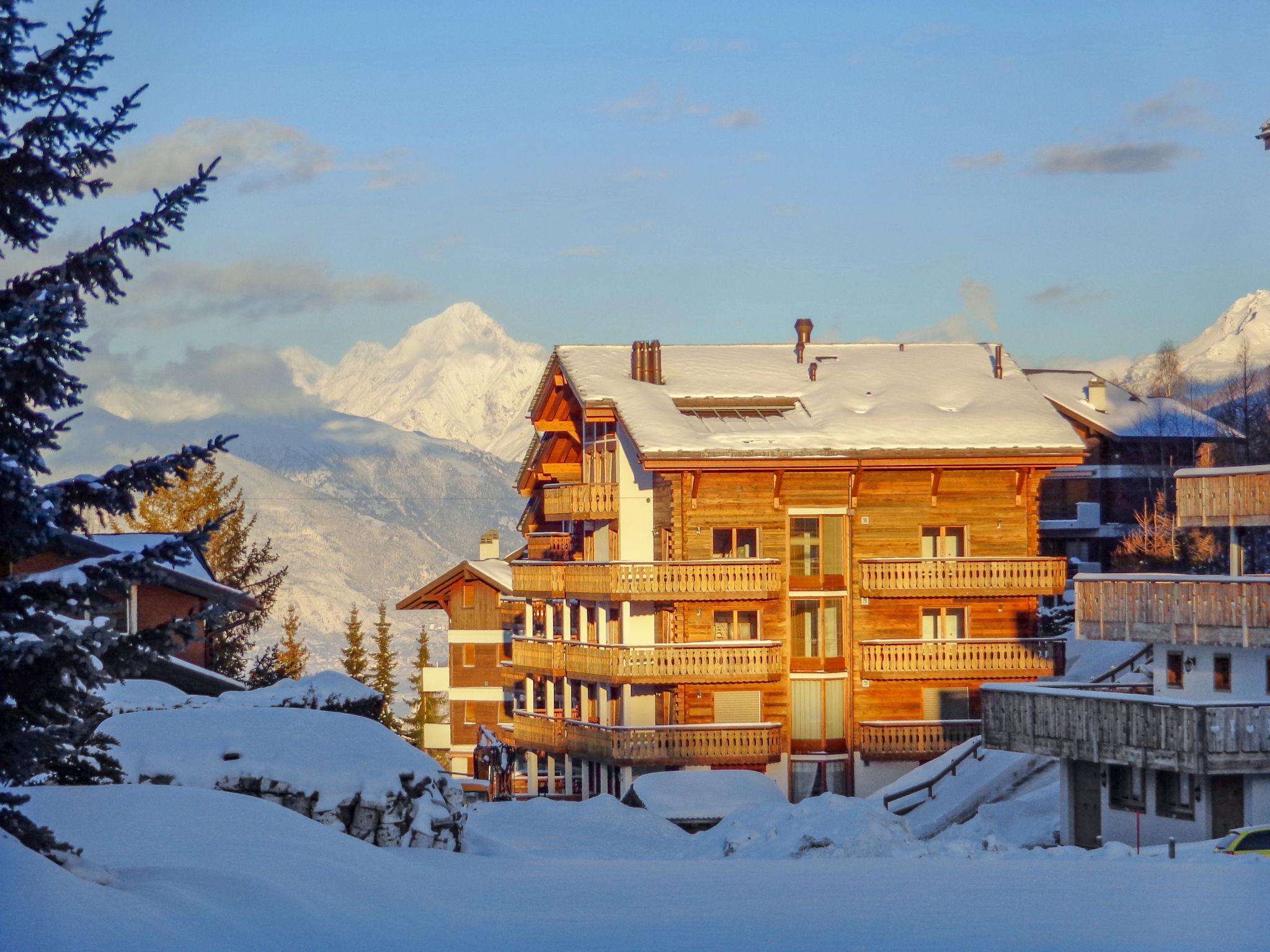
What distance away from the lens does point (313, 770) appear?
2298 cm

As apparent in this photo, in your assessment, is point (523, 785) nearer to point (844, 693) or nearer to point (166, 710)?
point (844, 693)

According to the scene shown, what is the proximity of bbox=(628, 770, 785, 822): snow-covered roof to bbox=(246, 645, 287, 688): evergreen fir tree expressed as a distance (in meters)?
9.54

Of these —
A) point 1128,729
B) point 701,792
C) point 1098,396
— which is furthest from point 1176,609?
point 1098,396

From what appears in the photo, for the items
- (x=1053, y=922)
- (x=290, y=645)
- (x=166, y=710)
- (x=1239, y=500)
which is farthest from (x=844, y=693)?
(x=290, y=645)

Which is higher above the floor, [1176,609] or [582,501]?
[582,501]

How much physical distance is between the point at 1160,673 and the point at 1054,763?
385 centimetres

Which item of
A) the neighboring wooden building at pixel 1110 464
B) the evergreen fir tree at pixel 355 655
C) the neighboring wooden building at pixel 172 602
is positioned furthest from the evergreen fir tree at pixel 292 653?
the neighboring wooden building at pixel 172 602

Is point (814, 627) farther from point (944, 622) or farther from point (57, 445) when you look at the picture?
point (57, 445)

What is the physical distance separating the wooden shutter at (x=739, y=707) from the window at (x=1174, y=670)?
1209 centimetres

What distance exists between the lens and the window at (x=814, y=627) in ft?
154

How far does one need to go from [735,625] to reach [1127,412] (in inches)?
1409

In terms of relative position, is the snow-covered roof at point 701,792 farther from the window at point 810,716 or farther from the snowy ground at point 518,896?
the snowy ground at point 518,896

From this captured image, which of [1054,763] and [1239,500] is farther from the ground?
[1239,500]

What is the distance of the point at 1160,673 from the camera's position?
37.7 meters
